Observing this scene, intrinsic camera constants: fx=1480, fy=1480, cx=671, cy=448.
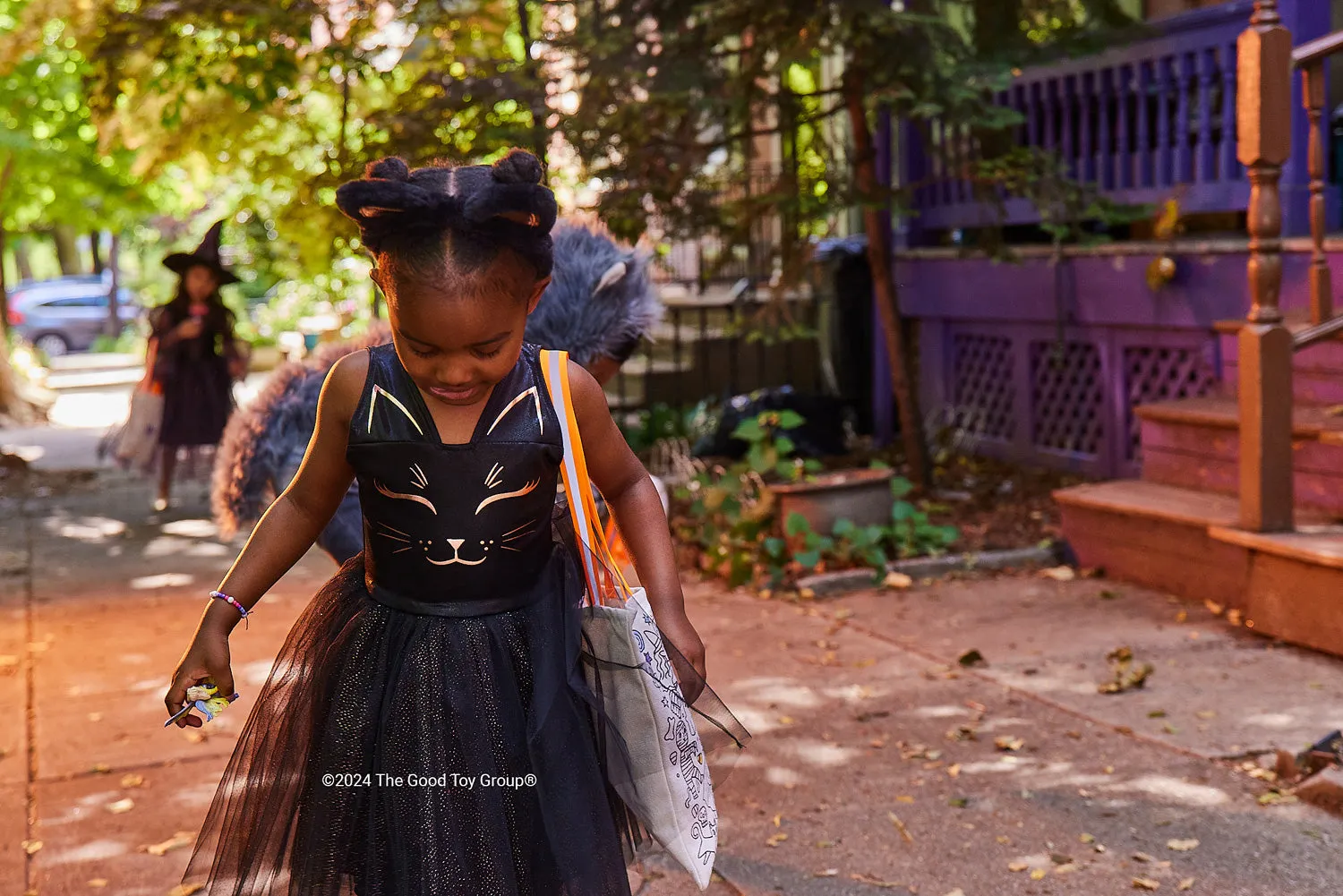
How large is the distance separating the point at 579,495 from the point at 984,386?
736 centimetres

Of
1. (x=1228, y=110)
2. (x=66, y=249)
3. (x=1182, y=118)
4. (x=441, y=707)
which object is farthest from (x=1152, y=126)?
(x=66, y=249)

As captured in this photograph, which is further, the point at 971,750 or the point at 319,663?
the point at 971,750

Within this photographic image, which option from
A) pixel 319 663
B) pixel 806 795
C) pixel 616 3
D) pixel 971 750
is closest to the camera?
pixel 319 663

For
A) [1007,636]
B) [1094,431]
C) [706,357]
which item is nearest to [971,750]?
[1007,636]

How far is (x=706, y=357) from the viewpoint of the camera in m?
11.5

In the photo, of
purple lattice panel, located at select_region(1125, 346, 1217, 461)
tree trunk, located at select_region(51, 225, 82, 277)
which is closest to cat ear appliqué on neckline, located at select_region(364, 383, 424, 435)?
purple lattice panel, located at select_region(1125, 346, 1217, 461)

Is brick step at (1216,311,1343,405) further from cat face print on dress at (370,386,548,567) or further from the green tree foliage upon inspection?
cat face print on dress at (370,386,548,567)

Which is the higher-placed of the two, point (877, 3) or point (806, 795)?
point (877, 3)

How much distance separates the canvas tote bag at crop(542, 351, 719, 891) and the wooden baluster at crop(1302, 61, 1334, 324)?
14.9 ft

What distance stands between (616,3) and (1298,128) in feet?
11.5

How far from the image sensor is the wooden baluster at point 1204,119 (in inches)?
309

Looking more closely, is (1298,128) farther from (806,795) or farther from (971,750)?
(806,795)

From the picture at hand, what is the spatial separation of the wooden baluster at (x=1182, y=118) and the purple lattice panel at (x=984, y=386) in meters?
1.71

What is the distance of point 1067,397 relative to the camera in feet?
30.0
